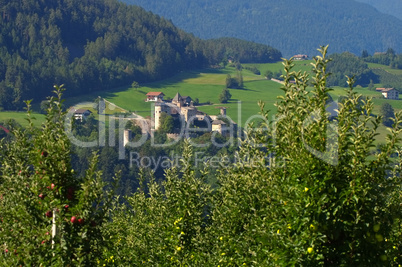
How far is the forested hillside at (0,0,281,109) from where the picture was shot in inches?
5477

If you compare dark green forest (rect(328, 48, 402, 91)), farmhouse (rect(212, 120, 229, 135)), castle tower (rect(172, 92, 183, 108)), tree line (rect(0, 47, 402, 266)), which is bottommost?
farmhouse (rect(212, 120, 229, 135))

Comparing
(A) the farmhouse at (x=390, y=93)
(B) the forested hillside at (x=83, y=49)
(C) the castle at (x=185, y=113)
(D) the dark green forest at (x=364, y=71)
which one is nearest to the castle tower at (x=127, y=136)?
(C) the castle at (x=185, y=113)

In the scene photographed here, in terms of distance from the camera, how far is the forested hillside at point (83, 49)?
139125 millimetres

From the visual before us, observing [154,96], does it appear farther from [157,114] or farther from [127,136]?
[127,136]

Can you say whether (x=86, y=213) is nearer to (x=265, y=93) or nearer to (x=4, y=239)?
(x=4, y=239)

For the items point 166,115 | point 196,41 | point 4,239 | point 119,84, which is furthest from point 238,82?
point 4,239

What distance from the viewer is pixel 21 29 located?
544 ft

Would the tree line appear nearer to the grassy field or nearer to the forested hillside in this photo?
the grassy field

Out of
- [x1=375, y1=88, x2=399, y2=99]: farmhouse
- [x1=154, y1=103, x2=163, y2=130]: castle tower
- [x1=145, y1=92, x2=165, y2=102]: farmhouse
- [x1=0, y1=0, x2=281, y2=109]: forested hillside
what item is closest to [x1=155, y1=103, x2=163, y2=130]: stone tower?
[x1=154, y1=103, x2=163, y2=130]: castle tower

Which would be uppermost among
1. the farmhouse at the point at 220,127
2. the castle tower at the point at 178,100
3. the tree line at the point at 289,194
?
the tree line at the point at 289,194

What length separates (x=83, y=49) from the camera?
178375mm

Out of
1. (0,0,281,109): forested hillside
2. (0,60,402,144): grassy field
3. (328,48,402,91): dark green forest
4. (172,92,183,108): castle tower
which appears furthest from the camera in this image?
(328,48,402,91): dark green forest

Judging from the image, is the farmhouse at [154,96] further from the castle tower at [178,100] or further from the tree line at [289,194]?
the tree line at [289,194]

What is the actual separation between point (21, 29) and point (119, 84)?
128 feet
